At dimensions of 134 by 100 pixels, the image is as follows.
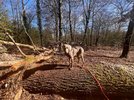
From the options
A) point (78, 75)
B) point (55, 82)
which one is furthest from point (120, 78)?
point (55, 82)

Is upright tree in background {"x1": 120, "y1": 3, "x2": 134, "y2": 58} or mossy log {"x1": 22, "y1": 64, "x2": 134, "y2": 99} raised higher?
upright tree in background {"x1": 120, "y1": 3, "x2": 134, "y2": 58}

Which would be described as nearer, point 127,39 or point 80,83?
point 80,83

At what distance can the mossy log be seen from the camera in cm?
468

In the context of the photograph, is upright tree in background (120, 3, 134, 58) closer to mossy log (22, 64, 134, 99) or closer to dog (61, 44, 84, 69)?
mossy log (22, 64, 134, 99)

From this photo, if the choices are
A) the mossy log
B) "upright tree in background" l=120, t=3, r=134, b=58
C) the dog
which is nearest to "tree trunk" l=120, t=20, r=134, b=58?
"upright tree in background" l=120, t=3, r=134, b=58

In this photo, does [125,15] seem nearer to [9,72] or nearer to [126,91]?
[126,91]

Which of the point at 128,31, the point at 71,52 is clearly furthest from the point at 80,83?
the point at 128,31

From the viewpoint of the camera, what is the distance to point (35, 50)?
5922 millimetres

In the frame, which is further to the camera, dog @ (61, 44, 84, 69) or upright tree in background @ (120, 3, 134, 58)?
upright tree in background @ (120, 3, 134, 58)

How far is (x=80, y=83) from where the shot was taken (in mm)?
4695

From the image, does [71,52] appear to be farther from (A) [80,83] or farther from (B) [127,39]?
(B) [127,39]

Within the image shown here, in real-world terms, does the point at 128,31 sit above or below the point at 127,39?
above

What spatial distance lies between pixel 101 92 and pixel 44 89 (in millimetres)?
1338

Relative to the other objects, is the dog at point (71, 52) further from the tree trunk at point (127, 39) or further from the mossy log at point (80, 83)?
the tree trunk at point (127, 39)
